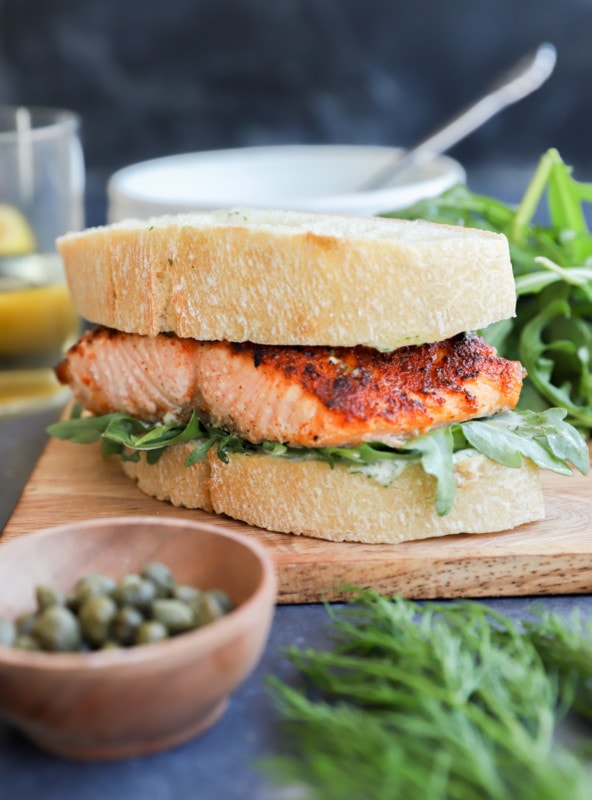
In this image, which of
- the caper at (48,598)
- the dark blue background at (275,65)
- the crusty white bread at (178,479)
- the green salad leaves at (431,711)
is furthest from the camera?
the dark blue background at (275,65)

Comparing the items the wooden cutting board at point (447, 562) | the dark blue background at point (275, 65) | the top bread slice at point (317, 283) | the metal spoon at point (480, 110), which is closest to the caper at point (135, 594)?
the wooden cutting board at point (447, 562)

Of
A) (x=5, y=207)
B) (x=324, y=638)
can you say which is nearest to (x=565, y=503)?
(x=324, y=638)

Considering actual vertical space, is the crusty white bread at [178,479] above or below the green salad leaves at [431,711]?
below

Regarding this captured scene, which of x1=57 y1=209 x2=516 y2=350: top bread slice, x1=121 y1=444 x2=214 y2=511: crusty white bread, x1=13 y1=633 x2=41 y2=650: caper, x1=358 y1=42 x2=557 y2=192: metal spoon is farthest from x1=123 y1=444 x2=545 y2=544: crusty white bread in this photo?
x1=358 y1=42 x2=557 y2=192: metal spoon

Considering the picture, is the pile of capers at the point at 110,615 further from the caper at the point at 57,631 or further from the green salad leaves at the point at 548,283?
the green salad leaves at the point at 548,283

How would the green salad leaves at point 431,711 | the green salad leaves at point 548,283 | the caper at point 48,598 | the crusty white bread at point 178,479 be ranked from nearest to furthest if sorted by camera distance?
the green salad leaves at point 431,711
the caper at point 48,598
the crusty white bread at point 178,479
the green salad leaves at point 548,283

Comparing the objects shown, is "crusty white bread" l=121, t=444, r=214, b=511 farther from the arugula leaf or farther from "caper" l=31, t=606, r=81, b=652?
"caper" l=31, t=606, r=81, b=652
